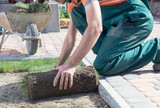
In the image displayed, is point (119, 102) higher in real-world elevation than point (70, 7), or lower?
lower

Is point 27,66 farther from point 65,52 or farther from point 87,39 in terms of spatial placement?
point 87,39

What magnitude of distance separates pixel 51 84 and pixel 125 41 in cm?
99

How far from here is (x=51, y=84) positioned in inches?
96.8

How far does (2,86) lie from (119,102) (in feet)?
5.06

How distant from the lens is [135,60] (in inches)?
112

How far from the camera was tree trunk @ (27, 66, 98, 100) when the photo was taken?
96.5 inches

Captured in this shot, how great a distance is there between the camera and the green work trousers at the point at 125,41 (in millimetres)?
2799

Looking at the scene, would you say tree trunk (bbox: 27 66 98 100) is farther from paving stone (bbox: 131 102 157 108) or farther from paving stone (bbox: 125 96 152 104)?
paving stone (bbox: 131 102 157 108)

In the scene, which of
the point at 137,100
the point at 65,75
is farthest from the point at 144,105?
the point at 65,75

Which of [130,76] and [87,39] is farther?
[130,76]

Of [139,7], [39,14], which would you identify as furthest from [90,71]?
[39,14]

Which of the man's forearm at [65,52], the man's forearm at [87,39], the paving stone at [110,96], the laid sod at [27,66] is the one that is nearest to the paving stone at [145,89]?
the paving stone at [110,96]

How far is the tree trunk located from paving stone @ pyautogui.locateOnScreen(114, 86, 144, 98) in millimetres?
299

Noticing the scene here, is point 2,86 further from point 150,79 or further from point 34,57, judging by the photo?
point 150,79
